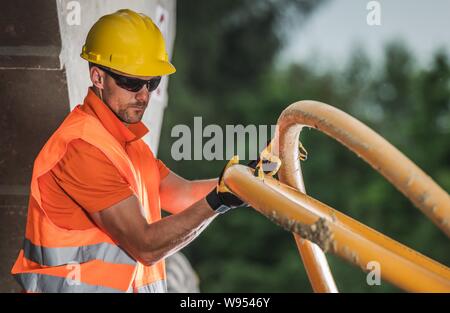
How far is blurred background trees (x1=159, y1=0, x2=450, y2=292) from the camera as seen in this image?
54.9ft

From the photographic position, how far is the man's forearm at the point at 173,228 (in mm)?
2801

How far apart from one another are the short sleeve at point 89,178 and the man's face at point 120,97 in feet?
0.91

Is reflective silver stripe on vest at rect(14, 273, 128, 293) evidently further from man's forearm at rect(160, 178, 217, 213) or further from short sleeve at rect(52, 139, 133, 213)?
man's forearm at rect(160, 178, 217, 213)

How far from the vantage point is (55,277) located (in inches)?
115

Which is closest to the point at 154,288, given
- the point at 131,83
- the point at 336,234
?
the point at 131,83

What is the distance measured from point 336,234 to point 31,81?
5.49ft

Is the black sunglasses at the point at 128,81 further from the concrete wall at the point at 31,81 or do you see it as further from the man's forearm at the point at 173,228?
the man's forearm at the point at 173,228

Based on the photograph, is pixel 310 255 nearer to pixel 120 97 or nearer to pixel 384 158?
pixel 384 158

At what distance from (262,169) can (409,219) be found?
1471 cm

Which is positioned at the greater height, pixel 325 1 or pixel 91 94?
pixel 91 94

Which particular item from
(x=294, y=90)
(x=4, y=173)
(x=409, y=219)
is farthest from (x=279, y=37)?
(x=4, y=173)

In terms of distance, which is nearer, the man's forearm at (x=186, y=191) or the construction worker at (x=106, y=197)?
the construction worker at (x=106, y=197)

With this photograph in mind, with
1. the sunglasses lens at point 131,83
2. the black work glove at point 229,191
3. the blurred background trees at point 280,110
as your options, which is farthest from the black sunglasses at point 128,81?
the blurred background trees at point 280,110
